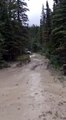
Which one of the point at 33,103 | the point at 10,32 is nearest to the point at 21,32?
the point at 10,32

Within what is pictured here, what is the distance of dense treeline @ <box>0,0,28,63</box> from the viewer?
3469 cm

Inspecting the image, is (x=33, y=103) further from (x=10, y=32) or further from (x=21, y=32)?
(x=21, y=32)

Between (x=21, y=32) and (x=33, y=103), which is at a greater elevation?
(x=33, y=103)

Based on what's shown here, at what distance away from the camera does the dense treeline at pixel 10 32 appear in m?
34.7

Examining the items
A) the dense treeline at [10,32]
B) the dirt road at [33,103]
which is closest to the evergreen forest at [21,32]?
the dense treeline at [10,32]

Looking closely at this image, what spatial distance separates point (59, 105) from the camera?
11867mm

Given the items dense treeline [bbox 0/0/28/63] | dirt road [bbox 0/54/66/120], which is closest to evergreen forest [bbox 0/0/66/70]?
dense treeline [bbox 0/0/28/63]

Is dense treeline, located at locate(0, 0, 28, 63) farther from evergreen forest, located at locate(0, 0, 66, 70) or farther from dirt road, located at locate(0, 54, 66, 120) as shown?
dirt road, located at locate(0, 54, 66, 120)

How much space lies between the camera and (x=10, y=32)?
1449 inches

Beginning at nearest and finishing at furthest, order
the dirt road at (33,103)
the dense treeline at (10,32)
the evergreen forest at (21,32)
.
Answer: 1. the dirt road at (33,103)
2. the evergreen forest at (21,32)
3. the dense treeline at (10,32)

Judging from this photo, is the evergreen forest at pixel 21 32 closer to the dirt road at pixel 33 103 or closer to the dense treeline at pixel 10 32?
the dense treeline at pixel 10 32

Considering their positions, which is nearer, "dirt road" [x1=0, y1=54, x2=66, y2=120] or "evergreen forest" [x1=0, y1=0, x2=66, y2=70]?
"dirt road" [x1=0, y1=54, x2=66, y2=120]

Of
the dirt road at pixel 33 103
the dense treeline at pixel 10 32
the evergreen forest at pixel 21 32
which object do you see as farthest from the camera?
the dense treeline at pixel 10 32

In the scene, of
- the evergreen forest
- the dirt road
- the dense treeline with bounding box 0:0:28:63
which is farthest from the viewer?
the dense treeline with bounding box 0:0:28:63
